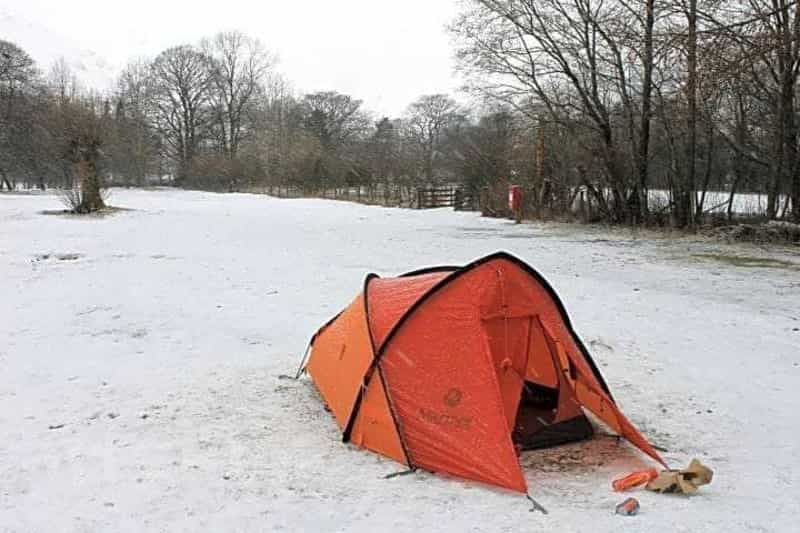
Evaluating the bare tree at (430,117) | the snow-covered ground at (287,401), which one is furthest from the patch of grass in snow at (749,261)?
the bare tree at (430,117)

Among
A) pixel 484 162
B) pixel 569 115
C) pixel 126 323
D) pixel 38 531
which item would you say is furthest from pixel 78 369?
pixel 484 162

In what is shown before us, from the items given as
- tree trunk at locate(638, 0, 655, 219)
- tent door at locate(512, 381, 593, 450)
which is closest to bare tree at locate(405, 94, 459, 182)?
tree trunk at locate(638, 0, 655, 219)

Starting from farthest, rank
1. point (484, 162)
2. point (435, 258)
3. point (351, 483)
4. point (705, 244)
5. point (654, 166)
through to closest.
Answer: point (484, 162) → point (654, 166) → point (705, 244) → point (435, 258) → point (351, 483)

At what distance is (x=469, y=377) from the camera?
4.23m

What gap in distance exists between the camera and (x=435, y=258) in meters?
13.0

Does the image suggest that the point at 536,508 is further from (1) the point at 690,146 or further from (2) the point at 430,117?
(2) the point at 430,117

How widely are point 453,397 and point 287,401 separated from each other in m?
1.67

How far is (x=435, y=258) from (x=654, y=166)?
1024cm

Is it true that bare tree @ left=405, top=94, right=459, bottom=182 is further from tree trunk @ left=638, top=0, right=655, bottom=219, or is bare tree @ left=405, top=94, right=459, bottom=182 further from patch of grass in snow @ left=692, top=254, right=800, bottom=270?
patch of grass in snow @ left=692, top=254, right=800, bottom=270

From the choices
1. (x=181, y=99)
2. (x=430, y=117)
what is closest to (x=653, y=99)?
(x=430, y=117)

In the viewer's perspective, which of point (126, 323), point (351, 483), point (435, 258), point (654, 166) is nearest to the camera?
point (351, 483)

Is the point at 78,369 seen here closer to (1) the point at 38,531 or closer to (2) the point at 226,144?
(1) the point at 38,531

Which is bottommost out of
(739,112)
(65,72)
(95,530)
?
(95,530)

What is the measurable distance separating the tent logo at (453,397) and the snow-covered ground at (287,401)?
1.50 ft
